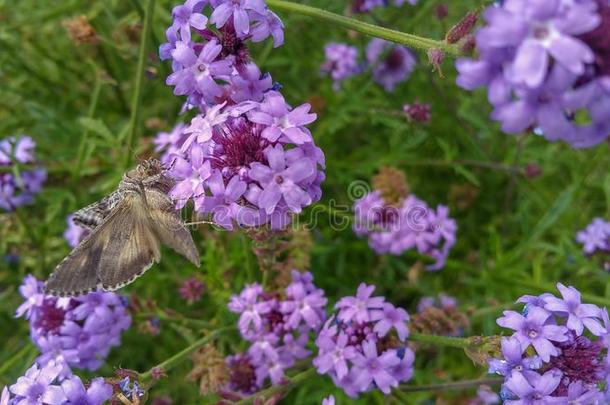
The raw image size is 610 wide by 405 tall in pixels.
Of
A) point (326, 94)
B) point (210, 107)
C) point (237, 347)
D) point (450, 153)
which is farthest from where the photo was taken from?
point (326, 94)

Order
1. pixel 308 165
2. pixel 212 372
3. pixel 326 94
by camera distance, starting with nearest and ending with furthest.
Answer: pixel 308 165 < pixel 212 372 < pixel 326 94

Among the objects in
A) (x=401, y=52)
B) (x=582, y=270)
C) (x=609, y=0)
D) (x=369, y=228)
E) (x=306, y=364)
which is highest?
(x=401, y=52)

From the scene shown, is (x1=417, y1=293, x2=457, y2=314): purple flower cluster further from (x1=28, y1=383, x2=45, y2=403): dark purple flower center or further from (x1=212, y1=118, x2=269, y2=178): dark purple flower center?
(x1=28, y1=383, x2=45, y2=403): dark purple flower center

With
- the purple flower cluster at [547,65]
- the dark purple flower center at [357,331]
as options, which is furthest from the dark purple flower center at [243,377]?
the purple flower cluster at [547,65]

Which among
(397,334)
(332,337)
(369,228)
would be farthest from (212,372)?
(369,228)

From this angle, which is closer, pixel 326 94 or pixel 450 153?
pixel 450 153

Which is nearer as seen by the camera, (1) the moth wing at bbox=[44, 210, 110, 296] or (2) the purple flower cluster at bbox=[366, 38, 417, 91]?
(1) the moth wing at bbox=[44, 210, 110, 296]

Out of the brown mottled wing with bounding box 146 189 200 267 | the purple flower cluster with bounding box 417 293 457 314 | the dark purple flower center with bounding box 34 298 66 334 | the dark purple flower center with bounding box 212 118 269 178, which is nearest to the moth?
the brown mottled wing with bounding box 146 189 200 267

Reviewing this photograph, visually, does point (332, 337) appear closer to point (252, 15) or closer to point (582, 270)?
point (252, 15)
